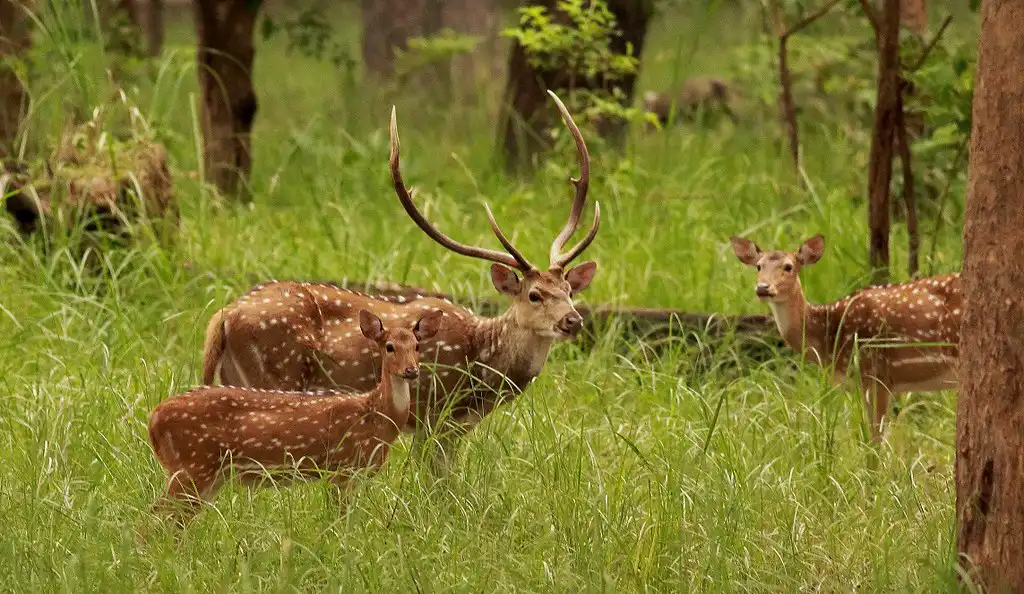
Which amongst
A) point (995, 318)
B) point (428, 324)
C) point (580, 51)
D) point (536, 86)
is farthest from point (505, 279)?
point (536, 86)

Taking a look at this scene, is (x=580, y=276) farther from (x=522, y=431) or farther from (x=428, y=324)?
(x=428, y=324)

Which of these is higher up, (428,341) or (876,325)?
(428,341)

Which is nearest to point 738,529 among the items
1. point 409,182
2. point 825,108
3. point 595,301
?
point 595,301

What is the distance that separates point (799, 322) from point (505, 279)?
5.28 feet

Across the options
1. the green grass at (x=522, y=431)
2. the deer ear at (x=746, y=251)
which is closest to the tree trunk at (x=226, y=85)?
the green grass at (x=522, y=431)

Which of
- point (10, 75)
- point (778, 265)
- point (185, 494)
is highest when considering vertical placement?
point (10, 75)

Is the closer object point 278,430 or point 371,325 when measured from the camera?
point 278,430

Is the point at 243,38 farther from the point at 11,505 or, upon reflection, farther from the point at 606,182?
the point at 11,505

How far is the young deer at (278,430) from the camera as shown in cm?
508

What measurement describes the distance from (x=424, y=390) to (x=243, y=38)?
5.23 m

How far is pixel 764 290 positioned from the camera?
673cm

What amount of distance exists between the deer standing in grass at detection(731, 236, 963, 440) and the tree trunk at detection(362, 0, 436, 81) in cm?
1256

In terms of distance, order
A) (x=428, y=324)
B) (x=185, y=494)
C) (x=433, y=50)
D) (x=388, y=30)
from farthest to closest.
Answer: (x=388, y=30)
(x=433, y=50)
(x=428, y=324)
(x=185, y=494)

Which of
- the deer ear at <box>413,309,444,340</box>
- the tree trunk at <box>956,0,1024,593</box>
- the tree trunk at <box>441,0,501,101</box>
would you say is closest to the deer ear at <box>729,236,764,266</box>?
the deer ear at <box>413,309,444,340</box>
